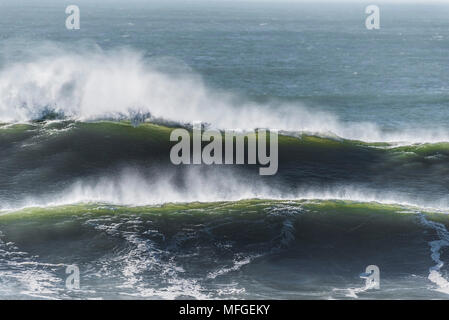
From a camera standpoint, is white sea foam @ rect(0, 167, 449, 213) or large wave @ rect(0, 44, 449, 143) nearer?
white sea foam @ rect(0, 167, 449, 213)

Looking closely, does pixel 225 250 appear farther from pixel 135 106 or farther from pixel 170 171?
pixel 135 106

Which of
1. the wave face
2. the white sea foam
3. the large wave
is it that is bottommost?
the wave face

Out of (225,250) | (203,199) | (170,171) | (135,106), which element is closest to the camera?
(225,250)

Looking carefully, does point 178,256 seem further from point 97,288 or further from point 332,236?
point 332,236

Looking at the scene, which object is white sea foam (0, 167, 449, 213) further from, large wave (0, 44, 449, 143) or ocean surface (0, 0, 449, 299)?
large wave (0, 44, 449, 143)

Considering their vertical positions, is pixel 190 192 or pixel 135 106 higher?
pixel 135 106

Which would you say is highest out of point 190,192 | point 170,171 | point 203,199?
point 170,171

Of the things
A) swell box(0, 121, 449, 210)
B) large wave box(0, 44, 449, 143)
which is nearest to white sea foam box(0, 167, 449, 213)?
swell box(0, 121, 449, 210)

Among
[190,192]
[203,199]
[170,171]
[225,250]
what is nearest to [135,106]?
[170,171]

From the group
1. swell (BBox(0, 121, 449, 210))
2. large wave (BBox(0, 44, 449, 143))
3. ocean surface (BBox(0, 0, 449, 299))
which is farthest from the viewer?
large wave (BBox(0, 44, 449, 143))
